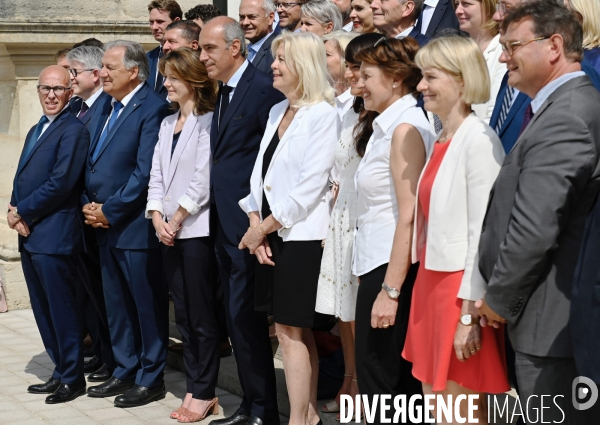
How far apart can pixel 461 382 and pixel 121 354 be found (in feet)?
10.0

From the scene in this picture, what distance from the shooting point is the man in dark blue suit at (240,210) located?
4.87 metres

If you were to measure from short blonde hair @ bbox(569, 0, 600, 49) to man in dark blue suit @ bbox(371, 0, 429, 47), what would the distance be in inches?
63.2

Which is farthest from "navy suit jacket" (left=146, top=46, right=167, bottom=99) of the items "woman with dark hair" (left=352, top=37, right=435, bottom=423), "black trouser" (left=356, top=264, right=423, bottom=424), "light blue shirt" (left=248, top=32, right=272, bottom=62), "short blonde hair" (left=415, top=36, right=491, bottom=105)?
"short blonde hair" (left=415, top=36, right=491, bottom=105)

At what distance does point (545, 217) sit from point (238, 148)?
2344 millimetres

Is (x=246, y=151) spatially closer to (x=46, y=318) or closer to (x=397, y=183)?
(x=397, y=183)

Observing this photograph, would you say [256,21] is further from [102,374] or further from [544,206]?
[544,206]

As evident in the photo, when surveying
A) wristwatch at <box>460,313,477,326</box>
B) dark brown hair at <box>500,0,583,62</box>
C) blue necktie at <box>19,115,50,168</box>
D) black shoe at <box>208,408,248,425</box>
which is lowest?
black shoe at <box>208,408,248,425</box>

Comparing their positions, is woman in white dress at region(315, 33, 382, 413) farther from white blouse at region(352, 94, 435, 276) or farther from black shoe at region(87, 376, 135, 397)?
black shoe at region(87, 376, 135, 397)

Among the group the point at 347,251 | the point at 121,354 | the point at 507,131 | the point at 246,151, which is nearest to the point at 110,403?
the point at 121,354

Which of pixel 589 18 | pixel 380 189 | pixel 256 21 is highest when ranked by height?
pixel 589 18

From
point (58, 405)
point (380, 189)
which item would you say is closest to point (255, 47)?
point (58, 405)

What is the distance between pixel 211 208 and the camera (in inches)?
202

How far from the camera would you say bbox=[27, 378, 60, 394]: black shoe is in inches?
234

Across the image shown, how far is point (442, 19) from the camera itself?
5.64 m
